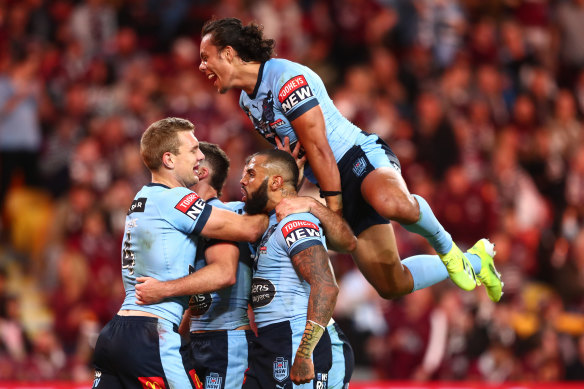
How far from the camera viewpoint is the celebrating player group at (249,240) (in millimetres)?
4715

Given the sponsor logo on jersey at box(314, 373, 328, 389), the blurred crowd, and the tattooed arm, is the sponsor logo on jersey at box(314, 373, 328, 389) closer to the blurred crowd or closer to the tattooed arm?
the tattooed arm

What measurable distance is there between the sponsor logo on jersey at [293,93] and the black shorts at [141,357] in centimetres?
162

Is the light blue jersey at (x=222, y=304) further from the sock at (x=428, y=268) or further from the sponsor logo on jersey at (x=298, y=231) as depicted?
the sock at (x=428, y=268)

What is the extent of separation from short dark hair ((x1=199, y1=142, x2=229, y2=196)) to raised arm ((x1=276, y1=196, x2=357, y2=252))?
59 centimetres

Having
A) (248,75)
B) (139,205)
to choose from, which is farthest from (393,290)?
(139,205)

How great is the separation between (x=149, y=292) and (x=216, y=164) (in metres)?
1.09

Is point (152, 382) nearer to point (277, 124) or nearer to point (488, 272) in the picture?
point (277, 124)

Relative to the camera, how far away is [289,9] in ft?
43.9

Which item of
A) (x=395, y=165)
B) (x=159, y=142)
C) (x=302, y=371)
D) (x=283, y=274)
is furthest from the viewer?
(x=395, y=165)

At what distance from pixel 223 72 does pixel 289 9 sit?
7.95 m

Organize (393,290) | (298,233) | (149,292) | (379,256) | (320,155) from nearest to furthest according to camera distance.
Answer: (149,292) → (298,233) → (320,155) → (379,256) → (393,290)

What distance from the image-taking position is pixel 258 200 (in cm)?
514

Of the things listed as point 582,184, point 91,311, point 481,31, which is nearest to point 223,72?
point 91,311

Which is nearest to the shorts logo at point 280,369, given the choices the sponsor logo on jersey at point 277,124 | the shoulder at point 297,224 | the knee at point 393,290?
the shoulder at point 297,224
